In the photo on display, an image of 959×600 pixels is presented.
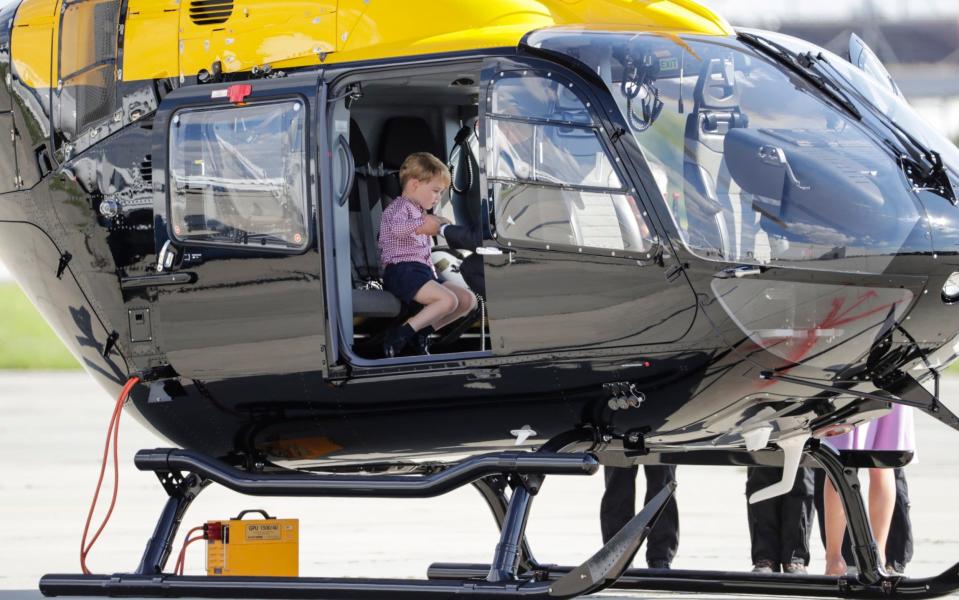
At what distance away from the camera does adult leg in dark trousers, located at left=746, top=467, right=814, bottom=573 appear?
795 cm

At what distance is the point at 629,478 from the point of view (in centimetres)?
838

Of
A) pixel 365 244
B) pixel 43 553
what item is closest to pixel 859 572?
pixel 365 244

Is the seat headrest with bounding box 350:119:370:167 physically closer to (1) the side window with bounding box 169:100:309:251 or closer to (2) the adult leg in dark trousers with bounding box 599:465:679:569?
(1) the side window with bounding box 169:100:309:251

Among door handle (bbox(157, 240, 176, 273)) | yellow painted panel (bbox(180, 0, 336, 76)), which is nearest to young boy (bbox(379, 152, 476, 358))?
yellow painted panel (bbox(180, 0, 336, 76))

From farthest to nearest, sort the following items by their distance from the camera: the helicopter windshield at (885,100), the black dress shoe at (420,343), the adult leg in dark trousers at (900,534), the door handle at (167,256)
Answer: the adult leg in dark trousers at (900,534)
the black dress shoe at (420,343)
the door handle at (167,256)
the helicopter windshield at (885,100)

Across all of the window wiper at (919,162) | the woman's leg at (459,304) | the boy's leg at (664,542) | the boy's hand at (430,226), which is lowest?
the boy's leg at (664,542)

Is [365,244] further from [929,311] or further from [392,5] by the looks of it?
[929,311]

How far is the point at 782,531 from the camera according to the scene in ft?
26.3

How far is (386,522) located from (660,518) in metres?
2.77

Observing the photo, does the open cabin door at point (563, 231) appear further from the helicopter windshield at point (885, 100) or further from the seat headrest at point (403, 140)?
the seat headrest at point (403, 140)

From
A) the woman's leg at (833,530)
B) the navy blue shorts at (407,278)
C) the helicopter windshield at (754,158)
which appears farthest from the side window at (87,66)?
the woman's leg at (833,530)

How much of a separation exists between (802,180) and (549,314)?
1061 millimetres

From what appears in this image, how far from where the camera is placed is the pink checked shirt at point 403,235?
669cm

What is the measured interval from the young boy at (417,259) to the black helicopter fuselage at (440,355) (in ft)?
1.19
